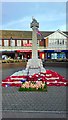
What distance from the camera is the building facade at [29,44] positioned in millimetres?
63125

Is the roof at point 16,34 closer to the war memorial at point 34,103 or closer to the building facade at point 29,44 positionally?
the building facade at point 29,44

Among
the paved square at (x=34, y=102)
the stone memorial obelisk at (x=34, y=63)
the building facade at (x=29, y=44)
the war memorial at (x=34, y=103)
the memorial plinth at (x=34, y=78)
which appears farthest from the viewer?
the building facade at (x=29, y=44)

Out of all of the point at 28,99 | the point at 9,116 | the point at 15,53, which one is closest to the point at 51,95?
the point at 28,99

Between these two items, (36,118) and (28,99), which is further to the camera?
(28,99)

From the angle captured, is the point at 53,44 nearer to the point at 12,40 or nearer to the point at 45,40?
the point at 45,40

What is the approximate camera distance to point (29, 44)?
213 ft

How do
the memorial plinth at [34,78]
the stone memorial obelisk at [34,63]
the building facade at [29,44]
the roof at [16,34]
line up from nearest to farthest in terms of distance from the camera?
the memorial plinth at [34,78] → the stone memorial obelisk at [34,63] → the building facade at [29,44] → the roof at [16,34]

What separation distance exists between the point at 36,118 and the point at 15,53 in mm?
55631

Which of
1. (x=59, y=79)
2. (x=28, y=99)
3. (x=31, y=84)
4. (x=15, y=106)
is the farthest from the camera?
(x=59, y=79)

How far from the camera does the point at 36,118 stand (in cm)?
776

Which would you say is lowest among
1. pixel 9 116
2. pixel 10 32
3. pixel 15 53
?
pixel 9 116

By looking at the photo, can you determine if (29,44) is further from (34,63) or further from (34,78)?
(34,78)

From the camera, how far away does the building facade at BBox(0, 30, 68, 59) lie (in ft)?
207

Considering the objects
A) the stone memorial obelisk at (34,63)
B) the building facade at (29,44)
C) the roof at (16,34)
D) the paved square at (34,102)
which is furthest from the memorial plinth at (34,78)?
the roof at (16,34)
